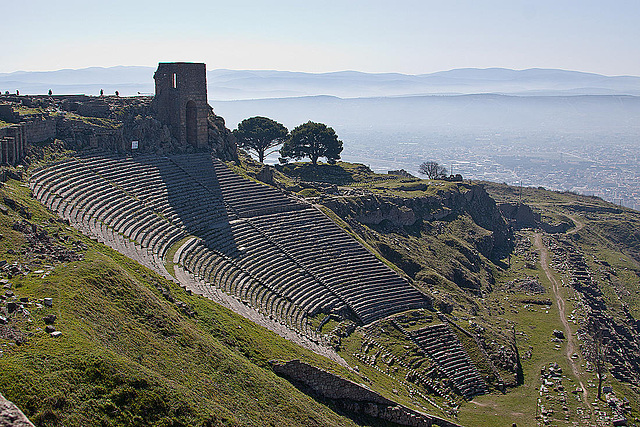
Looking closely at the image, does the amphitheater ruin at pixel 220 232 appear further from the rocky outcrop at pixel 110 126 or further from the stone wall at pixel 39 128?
the stone wall at pixel 39 128

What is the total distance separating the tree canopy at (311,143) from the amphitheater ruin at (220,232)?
24.5 m

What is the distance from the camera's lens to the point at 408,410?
→ 85.1 ft

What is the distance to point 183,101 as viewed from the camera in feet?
163

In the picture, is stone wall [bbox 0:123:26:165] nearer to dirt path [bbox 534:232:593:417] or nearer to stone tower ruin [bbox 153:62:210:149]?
stone tower ruin [bbox 153:62:210:149]

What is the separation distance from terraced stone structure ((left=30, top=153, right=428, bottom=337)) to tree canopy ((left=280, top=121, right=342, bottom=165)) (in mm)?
27875

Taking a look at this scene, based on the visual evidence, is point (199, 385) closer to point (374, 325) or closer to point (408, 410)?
point (408, 410)

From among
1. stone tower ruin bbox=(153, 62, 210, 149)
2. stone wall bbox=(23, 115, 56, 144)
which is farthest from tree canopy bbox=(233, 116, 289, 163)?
stone wall bbox=(23, 115, 56, 144)

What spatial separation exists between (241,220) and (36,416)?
28.0 meters

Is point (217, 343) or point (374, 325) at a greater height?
point (217, 343)

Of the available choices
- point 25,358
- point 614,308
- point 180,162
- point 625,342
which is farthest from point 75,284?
point 614,308

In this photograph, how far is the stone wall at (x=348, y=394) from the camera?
940 inches

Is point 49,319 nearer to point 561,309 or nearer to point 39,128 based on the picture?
point 39,128

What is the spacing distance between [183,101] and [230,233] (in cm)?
1621

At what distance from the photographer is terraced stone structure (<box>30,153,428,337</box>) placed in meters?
32.4
